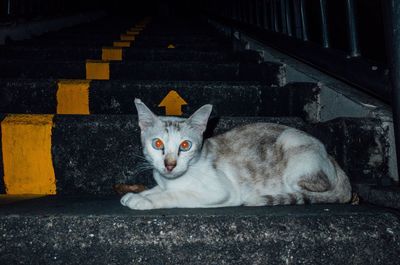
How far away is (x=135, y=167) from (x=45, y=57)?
2.35 m

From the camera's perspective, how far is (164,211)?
1896mm

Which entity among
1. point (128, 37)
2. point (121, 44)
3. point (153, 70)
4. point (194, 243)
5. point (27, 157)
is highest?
point (128, 37)

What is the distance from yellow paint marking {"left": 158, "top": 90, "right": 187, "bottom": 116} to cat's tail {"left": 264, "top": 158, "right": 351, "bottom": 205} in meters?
1.25

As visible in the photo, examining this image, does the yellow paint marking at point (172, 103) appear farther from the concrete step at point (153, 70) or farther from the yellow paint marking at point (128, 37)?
the yellow paint marking at point (128, 37)

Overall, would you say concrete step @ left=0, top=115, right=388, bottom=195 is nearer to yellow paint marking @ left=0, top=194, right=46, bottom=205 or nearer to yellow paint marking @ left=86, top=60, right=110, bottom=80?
yellow paint marking @ left=0, top=194, right=46, bottom=205

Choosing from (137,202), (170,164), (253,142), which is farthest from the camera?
(253,142)

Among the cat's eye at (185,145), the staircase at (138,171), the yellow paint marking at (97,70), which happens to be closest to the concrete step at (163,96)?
the staircase at (138,171)

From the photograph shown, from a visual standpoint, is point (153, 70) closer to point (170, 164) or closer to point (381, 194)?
point (170, 164)

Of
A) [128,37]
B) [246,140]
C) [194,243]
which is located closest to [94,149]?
[246,140]

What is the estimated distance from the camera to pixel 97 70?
3.75 metres

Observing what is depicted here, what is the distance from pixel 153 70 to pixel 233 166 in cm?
168

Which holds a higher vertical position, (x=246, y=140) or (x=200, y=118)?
(x=200, y=118)

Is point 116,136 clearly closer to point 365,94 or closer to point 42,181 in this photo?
point 42,181

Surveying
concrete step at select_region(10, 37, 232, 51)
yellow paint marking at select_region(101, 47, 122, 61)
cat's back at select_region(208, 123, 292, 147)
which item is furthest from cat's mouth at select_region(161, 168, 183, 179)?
concrete step at select_region(10, 37, 232, 51)
